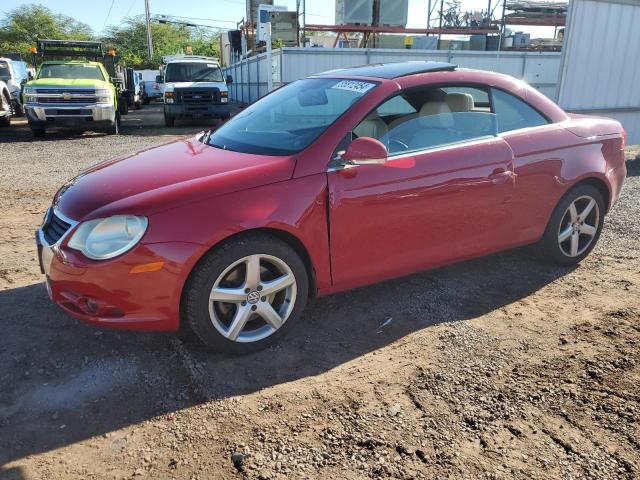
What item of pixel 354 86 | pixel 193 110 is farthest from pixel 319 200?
pixel 193 110

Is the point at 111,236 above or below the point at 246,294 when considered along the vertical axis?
above

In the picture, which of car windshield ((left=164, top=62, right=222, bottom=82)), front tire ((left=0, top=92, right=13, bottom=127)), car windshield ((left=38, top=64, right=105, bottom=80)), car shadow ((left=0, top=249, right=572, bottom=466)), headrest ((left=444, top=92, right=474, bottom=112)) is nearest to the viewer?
car shadow ((left=0, top=249, right=572, bottom=466))

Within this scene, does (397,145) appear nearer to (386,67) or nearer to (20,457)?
(386,67)

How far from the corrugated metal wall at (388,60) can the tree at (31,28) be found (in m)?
50.0

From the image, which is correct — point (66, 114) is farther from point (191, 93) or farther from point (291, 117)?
point (291, 117)

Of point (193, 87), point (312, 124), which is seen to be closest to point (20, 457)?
point (312, 124)

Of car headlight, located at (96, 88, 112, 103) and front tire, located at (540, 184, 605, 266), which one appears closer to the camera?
front tire, located at (540, 184, 605, 266)

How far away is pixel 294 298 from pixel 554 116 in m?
2.66

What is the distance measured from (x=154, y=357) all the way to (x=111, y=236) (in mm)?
791

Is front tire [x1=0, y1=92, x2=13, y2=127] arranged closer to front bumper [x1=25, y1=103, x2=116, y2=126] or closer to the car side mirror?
front bumper [x1=25, y1=103, x2=116, y2=126]

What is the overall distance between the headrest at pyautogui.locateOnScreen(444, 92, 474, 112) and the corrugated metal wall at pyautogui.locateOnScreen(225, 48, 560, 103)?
10.7 meters

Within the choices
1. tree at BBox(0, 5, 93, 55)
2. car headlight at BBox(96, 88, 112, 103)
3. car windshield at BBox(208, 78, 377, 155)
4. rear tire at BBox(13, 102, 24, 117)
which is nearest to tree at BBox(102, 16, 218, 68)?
tree at BBox(0, 5, 93, 55)

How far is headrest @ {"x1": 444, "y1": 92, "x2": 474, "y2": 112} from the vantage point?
3807mm

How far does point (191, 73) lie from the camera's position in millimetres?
16828
